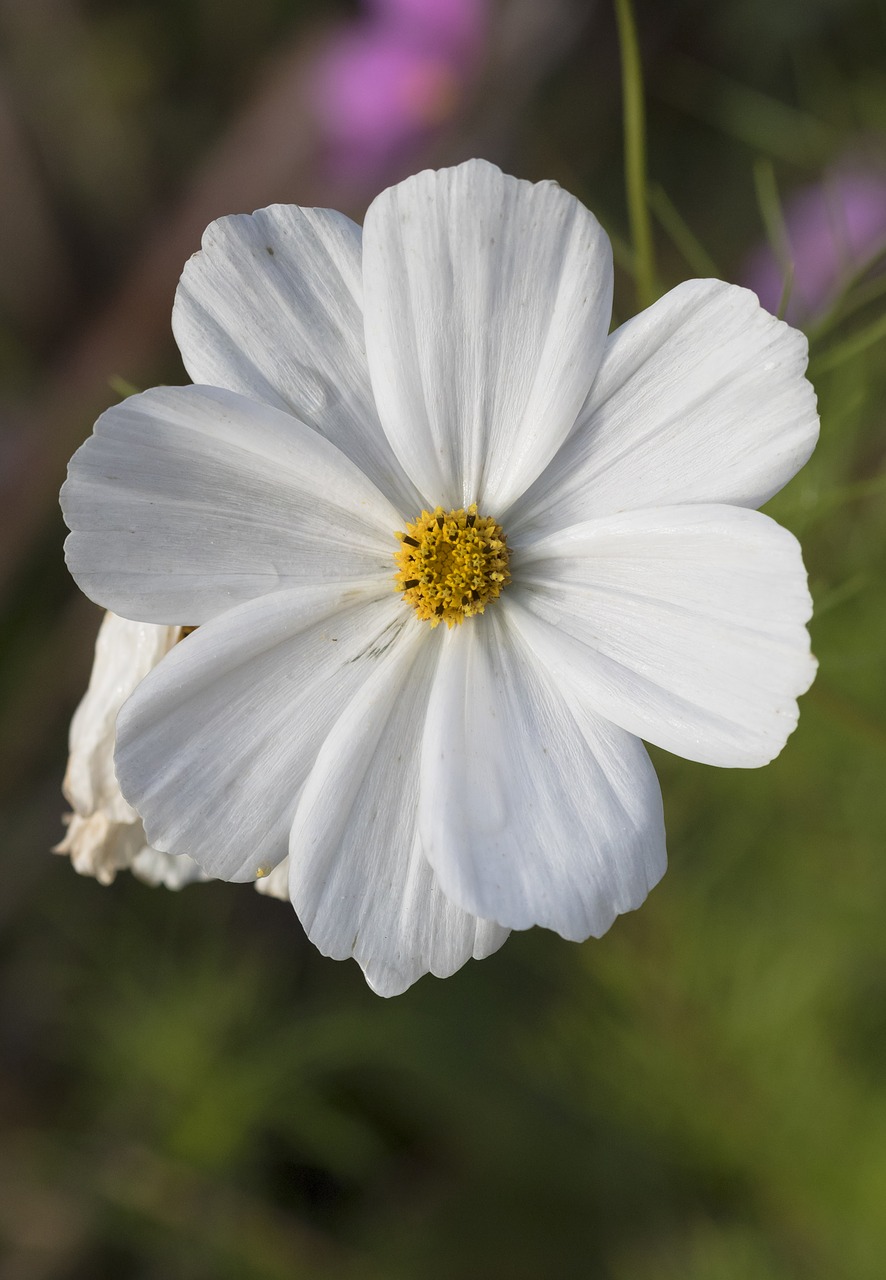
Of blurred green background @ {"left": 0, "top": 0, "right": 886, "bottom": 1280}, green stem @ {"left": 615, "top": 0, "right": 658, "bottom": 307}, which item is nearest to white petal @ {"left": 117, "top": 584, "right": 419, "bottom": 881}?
green stem @ {"left": 615, "top": 0, "right": 658, "bottom": 307}

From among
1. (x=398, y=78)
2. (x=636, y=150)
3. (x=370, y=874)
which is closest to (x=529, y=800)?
(x=370, y=874)

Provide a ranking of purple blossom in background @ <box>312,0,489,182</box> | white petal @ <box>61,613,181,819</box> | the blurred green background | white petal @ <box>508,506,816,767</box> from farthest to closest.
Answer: purple blossom in background @ <box>312,0,489,182</box> → the blurred green background → white petal @ <box>61,613,181,819</box> → white petal @ <box>508,506,816,767</box>

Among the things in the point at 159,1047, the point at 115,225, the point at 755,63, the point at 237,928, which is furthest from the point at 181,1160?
the point at 755,63

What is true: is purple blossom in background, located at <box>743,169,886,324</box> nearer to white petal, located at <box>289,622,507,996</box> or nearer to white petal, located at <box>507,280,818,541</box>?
white petal, located at <box>507,280,818,541</box>

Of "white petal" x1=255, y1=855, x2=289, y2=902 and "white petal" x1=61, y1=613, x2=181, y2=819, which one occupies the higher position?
"white petal" x1=61, y1=613, x2=181, y2=819

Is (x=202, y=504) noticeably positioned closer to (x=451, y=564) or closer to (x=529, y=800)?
→ (x=451, y=564)
